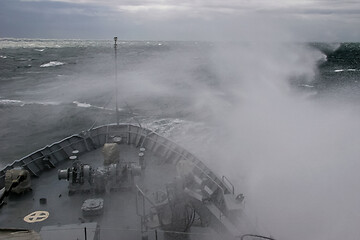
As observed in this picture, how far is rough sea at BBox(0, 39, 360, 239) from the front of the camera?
26359mm

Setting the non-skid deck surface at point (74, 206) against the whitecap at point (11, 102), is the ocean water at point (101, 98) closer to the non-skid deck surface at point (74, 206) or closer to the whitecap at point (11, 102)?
the whitecap at point (11, 102)

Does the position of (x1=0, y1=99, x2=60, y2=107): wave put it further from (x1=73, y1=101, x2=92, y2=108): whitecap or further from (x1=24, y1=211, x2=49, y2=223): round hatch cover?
(x1=24, y1=211, x2=49, y2=223): round hatch cover

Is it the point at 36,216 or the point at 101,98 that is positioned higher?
the point at 36,216

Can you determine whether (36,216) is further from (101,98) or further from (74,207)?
(101,98)

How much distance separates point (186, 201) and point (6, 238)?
6.54 m

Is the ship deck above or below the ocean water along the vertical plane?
above

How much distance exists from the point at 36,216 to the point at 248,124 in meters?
→ 36.6

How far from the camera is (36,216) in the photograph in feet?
45.9

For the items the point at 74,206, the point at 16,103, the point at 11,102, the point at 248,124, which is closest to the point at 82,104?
the point at 16,103

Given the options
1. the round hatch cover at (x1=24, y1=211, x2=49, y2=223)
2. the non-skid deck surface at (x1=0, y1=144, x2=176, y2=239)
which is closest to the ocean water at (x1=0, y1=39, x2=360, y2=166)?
the non-skid deck surface at (x1=0, y1=144, x2=176, y2=239)

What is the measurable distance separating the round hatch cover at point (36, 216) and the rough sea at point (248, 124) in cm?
1072

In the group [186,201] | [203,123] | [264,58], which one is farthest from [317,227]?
[264,58]

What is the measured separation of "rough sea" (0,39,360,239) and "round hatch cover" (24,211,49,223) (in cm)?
1072

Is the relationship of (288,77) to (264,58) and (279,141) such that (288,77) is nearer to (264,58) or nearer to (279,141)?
(264,58)
